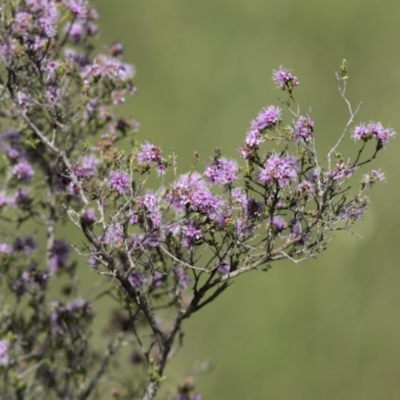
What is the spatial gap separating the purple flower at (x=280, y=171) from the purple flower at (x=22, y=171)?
899 mm

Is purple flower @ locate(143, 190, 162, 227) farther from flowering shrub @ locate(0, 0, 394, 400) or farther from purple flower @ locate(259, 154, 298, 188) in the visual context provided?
purple flower @ locate(259, 154, 298, 188)

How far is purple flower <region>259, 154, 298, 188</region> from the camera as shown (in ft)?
3.93

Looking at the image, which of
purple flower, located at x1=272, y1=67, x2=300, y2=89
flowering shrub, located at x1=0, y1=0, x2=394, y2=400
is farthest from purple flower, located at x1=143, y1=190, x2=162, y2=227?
purple flower, located at x1=272, y1=67, x2=300, y2=89

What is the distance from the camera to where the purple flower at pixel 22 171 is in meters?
1.84

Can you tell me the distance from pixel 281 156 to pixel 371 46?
6.87ft

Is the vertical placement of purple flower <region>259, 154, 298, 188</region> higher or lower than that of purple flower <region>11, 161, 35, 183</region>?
lower

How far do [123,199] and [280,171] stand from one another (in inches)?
23.8

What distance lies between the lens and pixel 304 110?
2973 mm

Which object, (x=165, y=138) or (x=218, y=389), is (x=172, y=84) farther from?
(x=218, y=389)

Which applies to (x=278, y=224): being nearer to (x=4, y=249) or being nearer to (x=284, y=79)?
(x=284, y=79)

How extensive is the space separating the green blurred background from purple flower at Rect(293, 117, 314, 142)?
1630mm

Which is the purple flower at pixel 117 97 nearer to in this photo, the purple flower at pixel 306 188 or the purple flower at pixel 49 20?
the purple flower at pixel 49 20

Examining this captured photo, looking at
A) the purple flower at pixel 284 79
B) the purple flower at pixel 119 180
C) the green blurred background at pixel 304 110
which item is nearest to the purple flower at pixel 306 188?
the purple flower at pixel 284 79

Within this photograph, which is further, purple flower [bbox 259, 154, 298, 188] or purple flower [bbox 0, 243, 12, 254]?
purple flower [bbox 0, 243, 12, 254]
